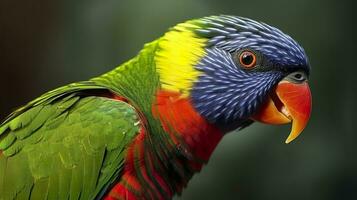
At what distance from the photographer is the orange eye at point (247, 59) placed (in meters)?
1.79

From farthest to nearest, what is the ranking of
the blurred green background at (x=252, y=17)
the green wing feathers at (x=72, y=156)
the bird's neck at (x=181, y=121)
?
the blurred green background at (x=252, y=17)
the bird's neck at (x=181, y=121)
the green wing feathers at (x=72, y=156)

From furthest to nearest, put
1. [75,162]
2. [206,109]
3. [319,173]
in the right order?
[319,173] → [206,109] → [75,162]

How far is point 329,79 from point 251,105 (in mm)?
1459

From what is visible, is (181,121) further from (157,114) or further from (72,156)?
(72,156)

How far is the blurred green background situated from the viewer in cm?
306

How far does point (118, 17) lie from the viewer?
318 cm

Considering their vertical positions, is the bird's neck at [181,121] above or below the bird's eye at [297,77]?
below

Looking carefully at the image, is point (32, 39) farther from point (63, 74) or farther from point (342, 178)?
point (342, 178)

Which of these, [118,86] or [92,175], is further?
[118,86]

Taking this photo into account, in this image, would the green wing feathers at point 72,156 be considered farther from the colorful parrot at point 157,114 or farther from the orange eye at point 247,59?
the orange eye at point 247,59

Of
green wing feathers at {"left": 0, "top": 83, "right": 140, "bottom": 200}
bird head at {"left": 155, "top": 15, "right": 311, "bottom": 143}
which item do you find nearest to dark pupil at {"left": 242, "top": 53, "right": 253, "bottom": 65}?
bird head at {"left": 155, "top": 15, "right": 311, "bottom": 143}

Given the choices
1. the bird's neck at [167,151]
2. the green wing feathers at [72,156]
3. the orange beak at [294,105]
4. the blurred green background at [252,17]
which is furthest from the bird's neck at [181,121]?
the blurred green background at [252,17]

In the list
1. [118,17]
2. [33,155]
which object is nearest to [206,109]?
[33,155]

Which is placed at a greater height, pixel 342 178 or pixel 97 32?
pixel 97 32
